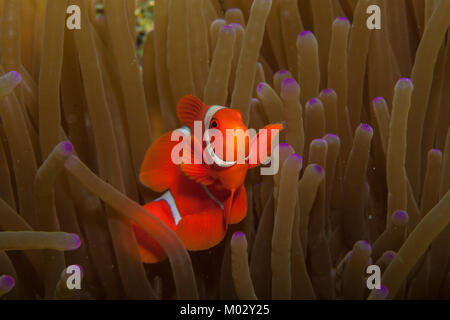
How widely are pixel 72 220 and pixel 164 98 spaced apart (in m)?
0.31

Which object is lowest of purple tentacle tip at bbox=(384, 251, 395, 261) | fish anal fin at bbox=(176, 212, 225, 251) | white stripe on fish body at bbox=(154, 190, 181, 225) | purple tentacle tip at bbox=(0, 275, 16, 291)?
purple tentacle tip at bbox=(384, 251, 395, 261)

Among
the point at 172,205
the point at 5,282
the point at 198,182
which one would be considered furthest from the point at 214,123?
the point at 5,282

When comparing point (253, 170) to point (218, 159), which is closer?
point (218, 159)

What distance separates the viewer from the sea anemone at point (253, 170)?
82 centimetres

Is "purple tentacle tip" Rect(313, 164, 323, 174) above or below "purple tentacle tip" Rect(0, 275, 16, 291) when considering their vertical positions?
above

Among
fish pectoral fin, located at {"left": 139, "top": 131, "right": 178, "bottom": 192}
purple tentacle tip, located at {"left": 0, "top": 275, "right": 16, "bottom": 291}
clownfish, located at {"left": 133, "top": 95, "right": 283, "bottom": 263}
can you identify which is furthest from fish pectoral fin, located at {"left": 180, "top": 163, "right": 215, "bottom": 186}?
purple tentacle tip, located at {"left": 0, "top": 275, "right": 16, "bottom": 291}

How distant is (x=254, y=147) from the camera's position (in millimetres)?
729

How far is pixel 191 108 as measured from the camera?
0.81m

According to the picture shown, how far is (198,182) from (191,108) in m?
0.12

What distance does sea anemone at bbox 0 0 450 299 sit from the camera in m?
0.82

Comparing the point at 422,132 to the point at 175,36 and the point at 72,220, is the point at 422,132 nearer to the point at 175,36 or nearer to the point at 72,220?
the point at 175,36

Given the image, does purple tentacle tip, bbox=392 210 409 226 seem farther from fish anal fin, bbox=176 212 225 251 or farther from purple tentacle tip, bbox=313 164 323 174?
fish anal fin, bbox=176 212 225 251

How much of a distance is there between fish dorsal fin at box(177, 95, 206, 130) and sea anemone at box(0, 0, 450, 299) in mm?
124
